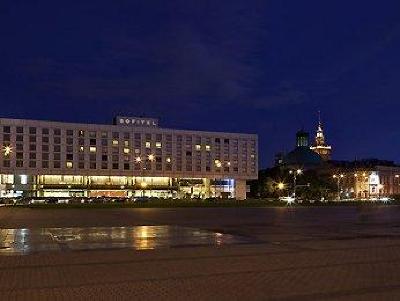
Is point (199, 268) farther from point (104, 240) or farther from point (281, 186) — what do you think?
point (281, 186)

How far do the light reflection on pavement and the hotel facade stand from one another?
11521 cm

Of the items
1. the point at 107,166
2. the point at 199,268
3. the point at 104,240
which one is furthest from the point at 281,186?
the point at 199,268

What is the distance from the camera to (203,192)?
575ft

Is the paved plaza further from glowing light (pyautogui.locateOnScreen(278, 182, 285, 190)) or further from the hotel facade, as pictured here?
glowing light (pyautogui.locateOnScreen(278, 182, 285, 190))

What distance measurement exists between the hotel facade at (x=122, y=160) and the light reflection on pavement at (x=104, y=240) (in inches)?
4536

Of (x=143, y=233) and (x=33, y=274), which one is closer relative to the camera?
(x=33, y=274)

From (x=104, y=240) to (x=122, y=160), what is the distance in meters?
142

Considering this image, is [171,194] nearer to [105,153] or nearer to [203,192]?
[203,192]

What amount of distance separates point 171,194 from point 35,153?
4043 cm

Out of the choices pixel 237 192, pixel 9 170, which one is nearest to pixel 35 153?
pixel 9 170

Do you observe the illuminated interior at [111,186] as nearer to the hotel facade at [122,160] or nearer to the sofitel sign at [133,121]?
the hotel facade at [122,160]

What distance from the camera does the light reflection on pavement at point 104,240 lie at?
21203 millimetres

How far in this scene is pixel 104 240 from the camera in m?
24.1

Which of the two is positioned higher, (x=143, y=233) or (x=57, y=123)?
(x=57, y=123)
